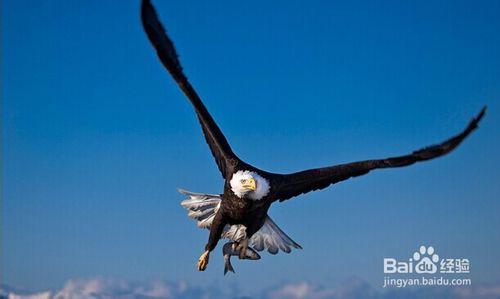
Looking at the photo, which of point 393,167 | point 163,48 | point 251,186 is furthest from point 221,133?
point 393,167

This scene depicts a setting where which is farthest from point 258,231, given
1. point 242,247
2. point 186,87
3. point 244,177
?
point 186,87

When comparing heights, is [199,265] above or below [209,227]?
below

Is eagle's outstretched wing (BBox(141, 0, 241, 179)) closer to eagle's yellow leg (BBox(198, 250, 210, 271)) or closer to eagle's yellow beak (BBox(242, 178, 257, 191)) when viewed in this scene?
eagle's yellow beak (BBox(242, 178, 257, 191))

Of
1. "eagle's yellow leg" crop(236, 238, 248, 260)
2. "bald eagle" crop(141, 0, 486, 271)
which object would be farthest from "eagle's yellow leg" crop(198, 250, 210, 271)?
"eagle's yellow leg" crop(236, 238, 248, 260)

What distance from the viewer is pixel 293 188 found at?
36.4 feet

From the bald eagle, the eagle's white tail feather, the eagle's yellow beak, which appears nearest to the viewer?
the bald eagle

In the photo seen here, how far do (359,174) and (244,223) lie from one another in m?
1.70

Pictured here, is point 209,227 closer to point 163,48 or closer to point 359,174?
point 359,174

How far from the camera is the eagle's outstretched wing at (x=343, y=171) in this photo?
413 inches

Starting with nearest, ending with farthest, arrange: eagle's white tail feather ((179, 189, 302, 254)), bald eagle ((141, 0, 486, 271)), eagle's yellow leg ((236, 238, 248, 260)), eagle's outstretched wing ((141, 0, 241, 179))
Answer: eagle's outstretched wing ((141, 0, 241, 179)) < bald eagle ((141, 0, 486, 271)) < eagle's yellow leg ((236, 238, 248, 260)) < eagle's white tail feather ((179, 189, 302, 254))

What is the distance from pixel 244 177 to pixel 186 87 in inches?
53.0

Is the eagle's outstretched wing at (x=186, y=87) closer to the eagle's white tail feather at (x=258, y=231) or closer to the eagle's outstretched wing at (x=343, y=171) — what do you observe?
the eagle's outstretched wing at (x=343, y=171)

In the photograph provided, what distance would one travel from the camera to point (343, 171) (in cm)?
1107

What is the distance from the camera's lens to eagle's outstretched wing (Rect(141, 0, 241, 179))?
934cm
